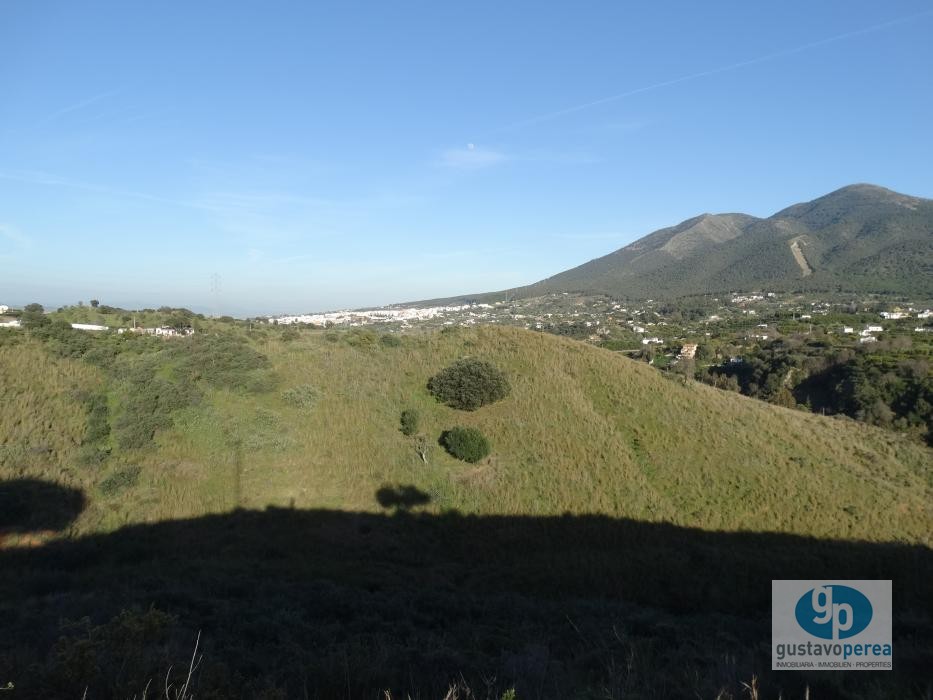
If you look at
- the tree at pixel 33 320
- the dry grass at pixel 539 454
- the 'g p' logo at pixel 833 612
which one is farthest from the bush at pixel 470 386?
the tree at pixel 33 320

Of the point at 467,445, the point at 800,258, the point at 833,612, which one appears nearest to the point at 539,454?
the point at 467,445

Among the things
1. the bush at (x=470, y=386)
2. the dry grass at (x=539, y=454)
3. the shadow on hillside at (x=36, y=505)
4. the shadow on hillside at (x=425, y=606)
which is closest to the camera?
the shadow on hillside at (x=425, y=606)

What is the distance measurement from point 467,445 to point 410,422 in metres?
→ 2.26

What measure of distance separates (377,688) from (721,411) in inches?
708

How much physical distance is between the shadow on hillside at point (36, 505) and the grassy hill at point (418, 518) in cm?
15

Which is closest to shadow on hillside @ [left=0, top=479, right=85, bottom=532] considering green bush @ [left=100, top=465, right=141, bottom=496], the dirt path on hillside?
green bush @ [left=100, top=465, right=141, bottom=496]

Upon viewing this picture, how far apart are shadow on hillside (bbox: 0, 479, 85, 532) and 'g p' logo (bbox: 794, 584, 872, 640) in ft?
46.3

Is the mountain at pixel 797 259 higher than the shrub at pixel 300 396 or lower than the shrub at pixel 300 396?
higher

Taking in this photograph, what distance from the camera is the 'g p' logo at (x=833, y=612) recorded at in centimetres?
507

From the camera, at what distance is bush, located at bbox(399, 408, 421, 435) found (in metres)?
16.5

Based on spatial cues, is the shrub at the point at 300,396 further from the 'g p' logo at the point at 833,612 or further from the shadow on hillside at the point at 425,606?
the 'g p' logo at the point at 833,612

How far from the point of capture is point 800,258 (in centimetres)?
10325

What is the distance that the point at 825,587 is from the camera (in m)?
5.38

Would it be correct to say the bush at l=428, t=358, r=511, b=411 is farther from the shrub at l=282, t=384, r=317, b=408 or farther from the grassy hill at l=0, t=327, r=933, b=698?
the shrub at l=282, t=384, r=317, b=408
